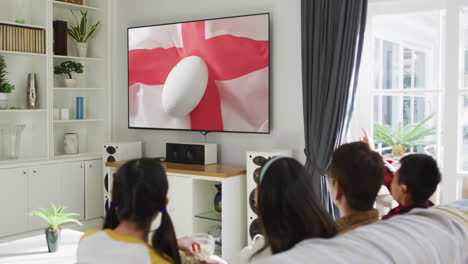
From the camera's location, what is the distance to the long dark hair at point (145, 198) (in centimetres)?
170

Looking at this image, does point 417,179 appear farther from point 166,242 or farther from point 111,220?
point 111,220

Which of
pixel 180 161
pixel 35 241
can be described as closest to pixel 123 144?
pixel 180 161

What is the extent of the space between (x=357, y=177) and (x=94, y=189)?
402cm

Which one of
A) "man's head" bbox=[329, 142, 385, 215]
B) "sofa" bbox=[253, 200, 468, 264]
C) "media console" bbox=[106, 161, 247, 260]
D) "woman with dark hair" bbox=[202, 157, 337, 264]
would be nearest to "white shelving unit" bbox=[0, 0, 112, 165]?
"media console" bbox=[106, 161, 247, 260]

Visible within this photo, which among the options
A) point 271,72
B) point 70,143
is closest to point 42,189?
point 70,143

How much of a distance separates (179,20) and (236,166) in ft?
5.23

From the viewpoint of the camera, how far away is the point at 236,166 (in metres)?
4.57

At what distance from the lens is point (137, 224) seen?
1712 mm

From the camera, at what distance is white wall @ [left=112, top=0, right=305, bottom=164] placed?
4355mm

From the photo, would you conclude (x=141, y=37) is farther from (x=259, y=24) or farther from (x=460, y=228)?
(x=460, y=228)

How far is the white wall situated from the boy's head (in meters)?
2.20

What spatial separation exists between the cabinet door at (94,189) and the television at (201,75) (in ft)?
1.97

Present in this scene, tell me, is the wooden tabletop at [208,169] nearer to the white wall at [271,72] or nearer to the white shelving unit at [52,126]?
the white wall at [271,72]

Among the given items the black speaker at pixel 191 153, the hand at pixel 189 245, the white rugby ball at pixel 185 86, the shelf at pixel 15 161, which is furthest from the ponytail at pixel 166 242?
the shelf at pixel 15 161
